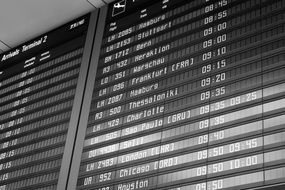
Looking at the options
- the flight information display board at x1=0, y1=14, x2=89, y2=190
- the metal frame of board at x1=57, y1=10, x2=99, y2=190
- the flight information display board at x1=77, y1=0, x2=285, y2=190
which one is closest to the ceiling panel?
the flight information display board at x1=0, y1=14, x2=89, y2=190

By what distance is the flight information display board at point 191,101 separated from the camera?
5035 millimetres

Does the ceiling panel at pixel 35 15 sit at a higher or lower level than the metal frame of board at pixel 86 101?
higher

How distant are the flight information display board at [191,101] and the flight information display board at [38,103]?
45cm

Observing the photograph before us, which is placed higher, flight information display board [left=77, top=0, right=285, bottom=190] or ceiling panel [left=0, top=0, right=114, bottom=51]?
ceiling panel [left=0, top=0, right=114, bottom=51]

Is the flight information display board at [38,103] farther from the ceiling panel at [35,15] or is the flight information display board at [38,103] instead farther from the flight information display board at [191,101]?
the flight information display board at [191,101]

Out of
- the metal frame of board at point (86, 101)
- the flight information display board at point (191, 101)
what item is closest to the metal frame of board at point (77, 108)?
the metal frame of board at point (86, 101)

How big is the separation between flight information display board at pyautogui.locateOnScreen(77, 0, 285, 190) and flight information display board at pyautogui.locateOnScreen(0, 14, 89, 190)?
0.45 metres

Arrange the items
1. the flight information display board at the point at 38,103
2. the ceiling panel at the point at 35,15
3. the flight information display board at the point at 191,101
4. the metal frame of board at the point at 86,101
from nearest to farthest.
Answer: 1. the flight information display board at the point at 191,101
2. the metal frame of board at the point at 86,101
3. the flight information display board at the point at 38,103
4. the ceiling panel at the point at 35,15

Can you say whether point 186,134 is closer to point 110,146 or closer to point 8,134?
point 110,146

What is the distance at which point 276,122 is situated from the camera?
494 centimetres

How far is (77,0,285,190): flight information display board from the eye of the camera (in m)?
5.04

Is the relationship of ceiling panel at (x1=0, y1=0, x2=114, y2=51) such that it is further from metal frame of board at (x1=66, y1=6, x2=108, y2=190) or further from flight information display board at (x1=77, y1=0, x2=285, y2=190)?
flight information display board at (x1=77, y1=0, x2=285, y2=190)

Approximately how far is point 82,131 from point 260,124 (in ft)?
6.94

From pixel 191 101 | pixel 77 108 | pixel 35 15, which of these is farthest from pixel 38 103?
pixel 191 101
